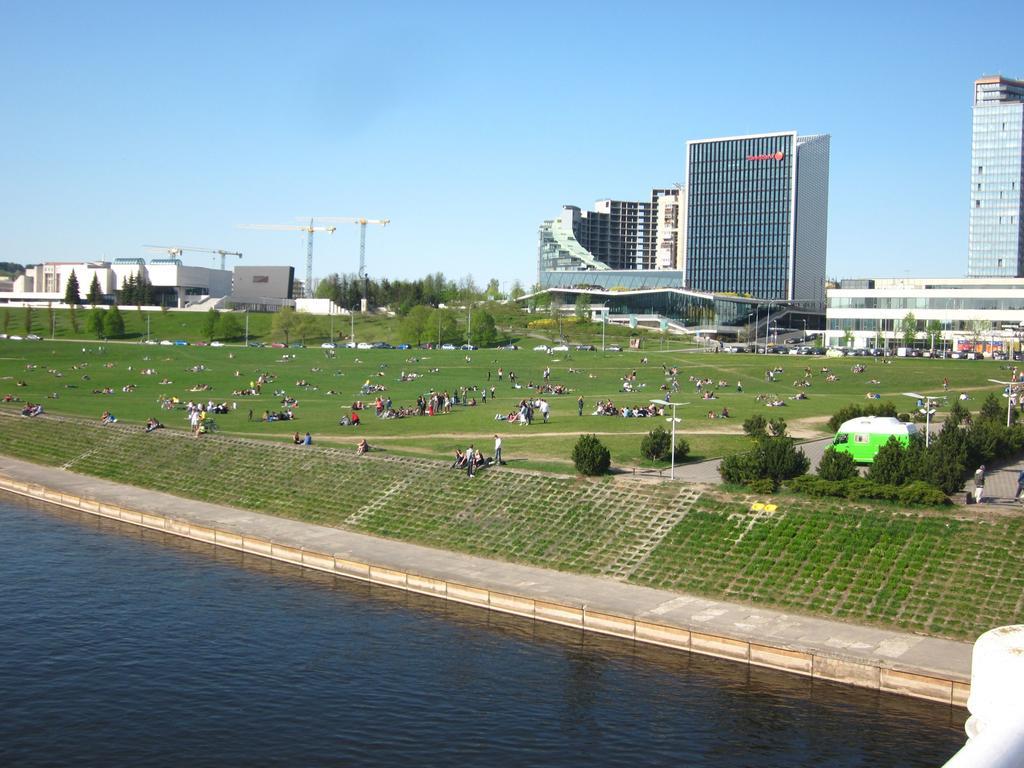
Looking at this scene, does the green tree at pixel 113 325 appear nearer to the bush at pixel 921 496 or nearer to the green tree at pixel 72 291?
the green tree at pixel 72 291

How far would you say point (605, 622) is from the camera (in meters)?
27.5

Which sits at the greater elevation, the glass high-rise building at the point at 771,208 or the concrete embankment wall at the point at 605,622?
the glass high-rise building at the point at 771,208

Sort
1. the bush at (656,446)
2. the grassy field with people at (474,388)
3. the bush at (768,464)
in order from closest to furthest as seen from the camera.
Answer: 1. the bush at (768,464)
2. the bush at (656,446)
3. the grassy field with people at (474,388)

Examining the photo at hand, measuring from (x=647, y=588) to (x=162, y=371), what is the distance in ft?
226

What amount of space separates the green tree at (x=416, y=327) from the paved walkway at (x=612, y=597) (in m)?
92.8

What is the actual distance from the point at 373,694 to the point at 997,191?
631 ft

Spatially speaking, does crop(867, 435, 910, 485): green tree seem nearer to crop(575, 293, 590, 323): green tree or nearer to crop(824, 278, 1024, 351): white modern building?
crop(824, 278, 1024, 351): white modern building

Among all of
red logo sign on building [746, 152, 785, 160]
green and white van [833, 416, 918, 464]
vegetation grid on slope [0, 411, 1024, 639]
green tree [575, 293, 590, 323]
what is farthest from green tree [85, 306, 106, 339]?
green and white van [833, 416, 918, 464]

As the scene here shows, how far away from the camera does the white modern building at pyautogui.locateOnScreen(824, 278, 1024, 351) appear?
12300cm

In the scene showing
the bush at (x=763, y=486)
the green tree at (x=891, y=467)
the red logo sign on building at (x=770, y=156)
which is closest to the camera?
the green tree at (x=891, y=467)

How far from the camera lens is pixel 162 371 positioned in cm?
8981

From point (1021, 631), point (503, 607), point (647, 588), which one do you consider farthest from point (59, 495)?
point (1021, 631)

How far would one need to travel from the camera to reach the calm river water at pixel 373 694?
19938 millimetres

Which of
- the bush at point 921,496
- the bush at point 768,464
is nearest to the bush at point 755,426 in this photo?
the bush at point 768,464
